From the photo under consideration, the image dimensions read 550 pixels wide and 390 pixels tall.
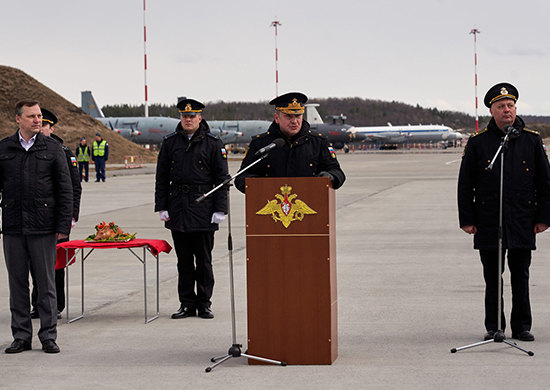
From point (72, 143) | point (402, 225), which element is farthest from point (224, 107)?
point (402, 225)

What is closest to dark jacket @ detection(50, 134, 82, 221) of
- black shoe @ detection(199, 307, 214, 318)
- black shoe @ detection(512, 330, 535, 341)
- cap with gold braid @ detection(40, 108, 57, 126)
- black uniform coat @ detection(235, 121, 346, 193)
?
cap with gold braid @ detection(40, 108, 57, 126)

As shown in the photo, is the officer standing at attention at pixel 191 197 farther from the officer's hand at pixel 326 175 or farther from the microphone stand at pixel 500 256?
the microphone stand at pixel 500 256

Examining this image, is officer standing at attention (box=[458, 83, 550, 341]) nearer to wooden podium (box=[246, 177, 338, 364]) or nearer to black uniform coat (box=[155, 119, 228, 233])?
wooden podium (box=[246, 177, 338, 364])

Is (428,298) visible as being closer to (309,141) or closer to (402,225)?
(309,141)

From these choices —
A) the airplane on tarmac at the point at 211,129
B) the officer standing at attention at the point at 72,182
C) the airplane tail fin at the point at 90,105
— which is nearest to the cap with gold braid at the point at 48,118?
the officer standing at attention at the point at 72,182

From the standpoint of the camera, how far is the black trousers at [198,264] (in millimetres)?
7480

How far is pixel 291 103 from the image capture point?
565cm

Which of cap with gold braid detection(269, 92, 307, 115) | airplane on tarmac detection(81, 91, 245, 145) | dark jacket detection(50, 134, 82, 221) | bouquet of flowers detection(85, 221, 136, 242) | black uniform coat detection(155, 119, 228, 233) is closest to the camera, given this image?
cap with gold braid detection(269, 92, 307, 115)

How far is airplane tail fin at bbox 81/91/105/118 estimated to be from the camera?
3772 inches

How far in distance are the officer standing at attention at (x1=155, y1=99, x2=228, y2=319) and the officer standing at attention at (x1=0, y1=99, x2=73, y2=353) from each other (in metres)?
1.35

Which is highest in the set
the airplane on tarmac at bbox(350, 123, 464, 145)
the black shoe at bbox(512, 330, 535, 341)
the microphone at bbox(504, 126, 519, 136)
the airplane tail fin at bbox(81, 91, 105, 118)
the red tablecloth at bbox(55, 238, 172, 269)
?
the airplane tail fin at bbox(81, 91, 105, 118)

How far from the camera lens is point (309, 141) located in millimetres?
5840

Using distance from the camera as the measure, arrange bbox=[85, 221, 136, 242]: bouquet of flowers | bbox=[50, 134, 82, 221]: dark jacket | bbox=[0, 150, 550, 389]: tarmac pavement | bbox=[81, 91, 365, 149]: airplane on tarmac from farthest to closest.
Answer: bbox=[81, 91, 365, 149]: airplane on tarmac → bbox=[50, 134, 82, 221]: dark jacket → bbox=[85, 221, 136, 242]: bouquet of flowers → bbox=[0, 150, 550, 389]: tarmac pavement

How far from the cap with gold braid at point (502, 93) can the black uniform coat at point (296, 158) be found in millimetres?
1378
